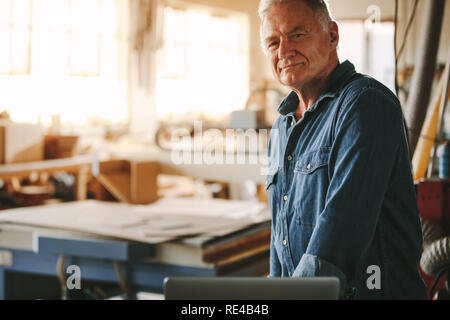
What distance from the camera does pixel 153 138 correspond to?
5.26m

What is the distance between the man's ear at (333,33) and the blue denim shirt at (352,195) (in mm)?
60

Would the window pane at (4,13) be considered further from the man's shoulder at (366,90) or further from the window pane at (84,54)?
the man's shoulder at (366,90)

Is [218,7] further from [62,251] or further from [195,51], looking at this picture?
[62,251]

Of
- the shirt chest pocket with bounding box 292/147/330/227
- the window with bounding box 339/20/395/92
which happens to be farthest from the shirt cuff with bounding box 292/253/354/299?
the window with bounding box 339/20/395/92

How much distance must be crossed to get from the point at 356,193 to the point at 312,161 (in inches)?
5.4

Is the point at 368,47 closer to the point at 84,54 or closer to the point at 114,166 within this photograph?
the point at 84,54

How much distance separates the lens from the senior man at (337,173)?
79cm

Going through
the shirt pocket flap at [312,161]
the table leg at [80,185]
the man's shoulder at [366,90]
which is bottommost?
the table leg at [80,185]

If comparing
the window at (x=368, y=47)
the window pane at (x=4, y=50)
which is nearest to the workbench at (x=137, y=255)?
the window pane at (x=4, y=50)

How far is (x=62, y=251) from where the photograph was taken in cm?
140

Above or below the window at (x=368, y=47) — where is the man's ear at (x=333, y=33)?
below

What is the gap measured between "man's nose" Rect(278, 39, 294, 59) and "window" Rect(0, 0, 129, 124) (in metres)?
5.48

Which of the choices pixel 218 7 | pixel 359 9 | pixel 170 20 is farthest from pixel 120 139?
pixel 359 9

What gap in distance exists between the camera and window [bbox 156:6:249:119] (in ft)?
28.0
